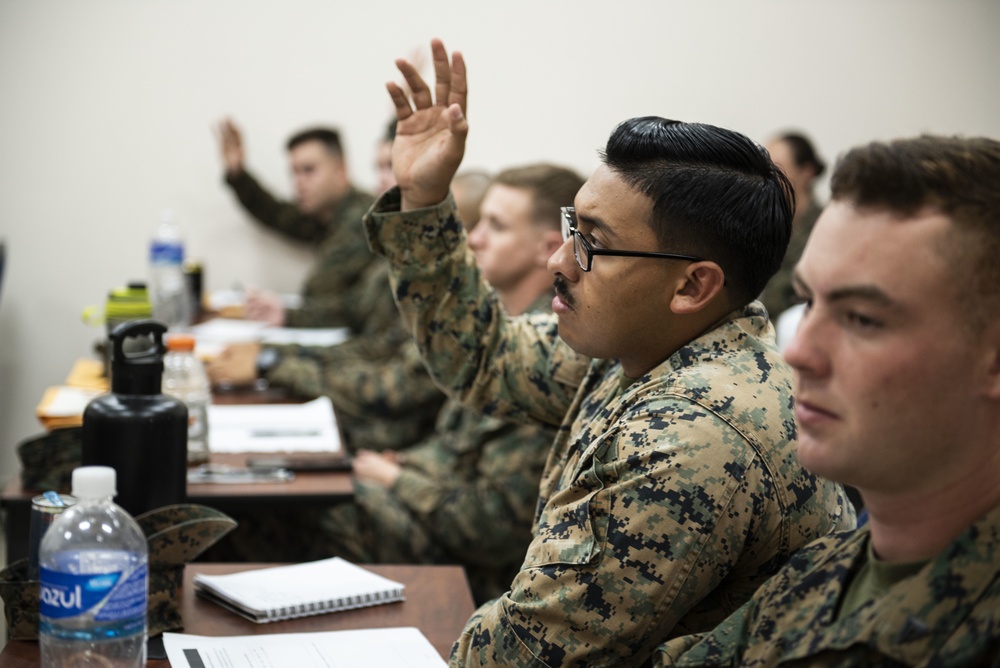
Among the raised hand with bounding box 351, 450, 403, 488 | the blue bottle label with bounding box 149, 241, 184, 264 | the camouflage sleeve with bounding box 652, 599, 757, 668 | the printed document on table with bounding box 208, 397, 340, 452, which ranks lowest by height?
the raised hand with bounding box 351, 450, 403, 488

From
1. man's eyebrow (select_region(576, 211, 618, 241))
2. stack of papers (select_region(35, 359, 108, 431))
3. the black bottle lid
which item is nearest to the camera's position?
man's eyebrow (select_region(576, 211, 618, 241))

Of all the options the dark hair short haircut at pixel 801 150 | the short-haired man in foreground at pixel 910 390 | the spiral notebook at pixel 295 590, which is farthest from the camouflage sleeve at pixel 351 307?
the short-haired man in foreground at pixel 910 390

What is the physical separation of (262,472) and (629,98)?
3.61m

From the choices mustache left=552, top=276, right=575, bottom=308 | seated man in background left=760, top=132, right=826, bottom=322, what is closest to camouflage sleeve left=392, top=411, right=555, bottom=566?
mustache left=552, top=276, right=575, bottom=308

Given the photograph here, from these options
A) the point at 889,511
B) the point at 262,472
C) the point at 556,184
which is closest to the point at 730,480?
the point at 889,511

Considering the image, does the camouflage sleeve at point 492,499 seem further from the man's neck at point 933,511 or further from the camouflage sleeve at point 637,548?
the man's neck at point 933,511

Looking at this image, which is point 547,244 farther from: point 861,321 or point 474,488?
point 861,321

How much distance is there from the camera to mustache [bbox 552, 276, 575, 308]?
143 centimetres

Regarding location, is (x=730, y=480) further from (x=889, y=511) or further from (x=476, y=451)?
(x=476, y=451)

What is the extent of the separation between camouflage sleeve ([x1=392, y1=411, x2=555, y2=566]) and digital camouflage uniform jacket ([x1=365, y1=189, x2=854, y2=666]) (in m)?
0.93

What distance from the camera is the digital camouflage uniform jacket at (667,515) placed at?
114 centimetres

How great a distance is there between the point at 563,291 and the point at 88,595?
2.30ft

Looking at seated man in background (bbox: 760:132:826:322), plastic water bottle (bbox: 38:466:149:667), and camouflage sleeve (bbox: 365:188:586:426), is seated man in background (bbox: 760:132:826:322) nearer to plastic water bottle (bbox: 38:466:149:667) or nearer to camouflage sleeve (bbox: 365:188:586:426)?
camouflage sleeve (bbox: 365:188:586:426)

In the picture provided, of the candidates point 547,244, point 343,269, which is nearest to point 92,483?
point 547,244
